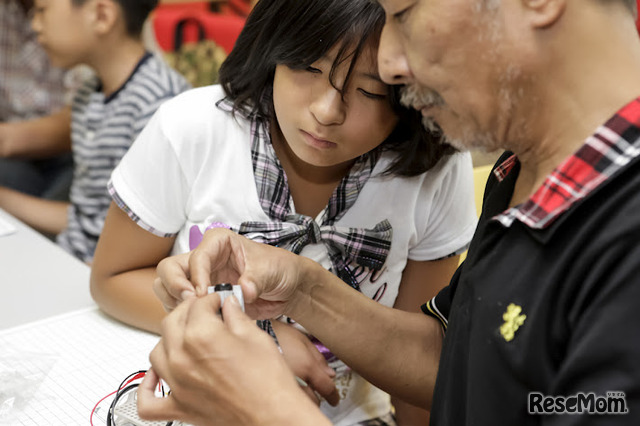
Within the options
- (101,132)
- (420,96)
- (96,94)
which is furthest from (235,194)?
(96,94)

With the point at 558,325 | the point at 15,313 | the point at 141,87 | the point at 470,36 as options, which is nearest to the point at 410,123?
the point at 470,36

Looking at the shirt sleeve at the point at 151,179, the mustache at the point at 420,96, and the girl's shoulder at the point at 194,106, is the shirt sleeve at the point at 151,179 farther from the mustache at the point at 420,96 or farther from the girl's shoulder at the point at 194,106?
the mustache at the point at 420,96

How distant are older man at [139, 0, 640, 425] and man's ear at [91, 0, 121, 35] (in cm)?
143

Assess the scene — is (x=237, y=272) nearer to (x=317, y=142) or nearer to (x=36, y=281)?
(x=317, y=142)

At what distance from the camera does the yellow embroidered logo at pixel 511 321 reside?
2.38ft

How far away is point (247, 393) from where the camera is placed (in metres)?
0.71

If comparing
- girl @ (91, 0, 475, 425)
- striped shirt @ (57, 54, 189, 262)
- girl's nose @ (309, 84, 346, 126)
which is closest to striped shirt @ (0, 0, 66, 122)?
striped shirt @ (57, 54, 189, 262)

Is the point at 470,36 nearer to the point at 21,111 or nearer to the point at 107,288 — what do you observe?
the point at 107,288

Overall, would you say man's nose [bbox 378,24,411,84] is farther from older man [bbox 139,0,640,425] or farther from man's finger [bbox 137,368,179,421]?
man's finger [bbox 137,368,179,421]

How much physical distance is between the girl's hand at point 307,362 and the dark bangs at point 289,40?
0.38m

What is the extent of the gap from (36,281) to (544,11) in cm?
106

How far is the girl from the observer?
1072 millimetres

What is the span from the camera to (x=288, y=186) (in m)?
1.19

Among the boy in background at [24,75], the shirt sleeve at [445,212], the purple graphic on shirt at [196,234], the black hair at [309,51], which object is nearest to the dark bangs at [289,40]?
the black hair at [309,51]
